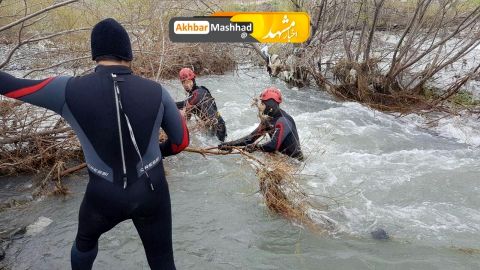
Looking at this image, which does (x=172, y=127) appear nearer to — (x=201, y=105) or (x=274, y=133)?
(x=274, y=133)

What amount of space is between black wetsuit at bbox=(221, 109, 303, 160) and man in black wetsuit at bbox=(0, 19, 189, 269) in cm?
237

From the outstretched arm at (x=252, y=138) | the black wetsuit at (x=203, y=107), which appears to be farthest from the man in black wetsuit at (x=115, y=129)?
the black wetsuit at (x=203, y=107)

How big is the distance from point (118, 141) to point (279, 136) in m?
2.80

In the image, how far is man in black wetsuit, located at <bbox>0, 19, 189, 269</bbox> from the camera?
209 cm

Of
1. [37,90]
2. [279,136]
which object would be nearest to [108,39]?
[37,90]

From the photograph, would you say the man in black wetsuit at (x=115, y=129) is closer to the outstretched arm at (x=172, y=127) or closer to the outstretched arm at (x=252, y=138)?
the outstretched arm at (x=172, y=127)

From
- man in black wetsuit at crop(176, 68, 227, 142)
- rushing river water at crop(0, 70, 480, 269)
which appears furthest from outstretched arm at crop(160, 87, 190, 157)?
man in black wetsuit at crop(176, 68, 227, 142)

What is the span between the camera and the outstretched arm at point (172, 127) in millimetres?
2273

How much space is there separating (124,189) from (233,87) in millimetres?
9147

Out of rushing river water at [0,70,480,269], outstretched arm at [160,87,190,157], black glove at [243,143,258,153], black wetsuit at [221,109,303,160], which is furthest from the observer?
black glove at [243,143,258,153]

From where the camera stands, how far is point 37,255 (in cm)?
363

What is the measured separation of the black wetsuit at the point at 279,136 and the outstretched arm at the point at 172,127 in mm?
2340

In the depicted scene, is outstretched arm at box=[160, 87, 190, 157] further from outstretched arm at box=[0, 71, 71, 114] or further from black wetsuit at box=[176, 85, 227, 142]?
black wetsuit at box=[176, 85, 227, 142]

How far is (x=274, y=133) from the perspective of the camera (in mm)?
4773
